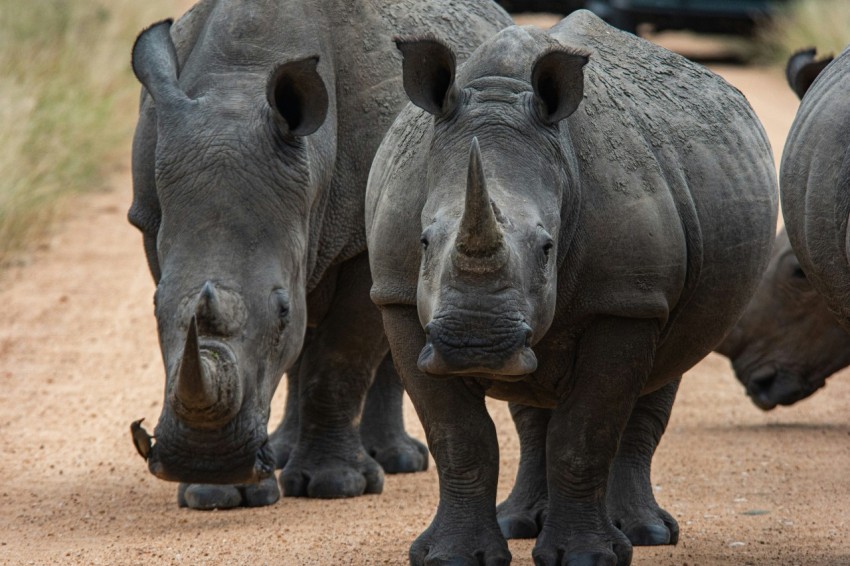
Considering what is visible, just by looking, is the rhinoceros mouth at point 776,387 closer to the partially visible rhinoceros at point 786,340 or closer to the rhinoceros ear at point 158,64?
the partially visible rhinoceros at point 786,340

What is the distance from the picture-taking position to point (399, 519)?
7023mm

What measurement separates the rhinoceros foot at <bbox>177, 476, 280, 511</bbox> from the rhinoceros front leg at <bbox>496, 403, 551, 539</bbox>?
1263 mm

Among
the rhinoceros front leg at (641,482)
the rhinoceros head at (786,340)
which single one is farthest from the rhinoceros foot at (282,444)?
the rhinoceros head at (786,340)

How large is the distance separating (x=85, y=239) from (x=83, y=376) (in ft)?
13.6

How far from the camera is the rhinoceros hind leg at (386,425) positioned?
8328 mm

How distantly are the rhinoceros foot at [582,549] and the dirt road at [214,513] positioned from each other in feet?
1.32

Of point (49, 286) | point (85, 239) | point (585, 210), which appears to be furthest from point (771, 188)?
point (85, 239)

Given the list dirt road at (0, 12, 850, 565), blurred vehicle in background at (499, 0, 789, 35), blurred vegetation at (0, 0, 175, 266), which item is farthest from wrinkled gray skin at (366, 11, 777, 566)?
blurred vehicle in background at (499, 0, 789, 35)

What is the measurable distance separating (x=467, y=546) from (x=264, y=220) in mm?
1702

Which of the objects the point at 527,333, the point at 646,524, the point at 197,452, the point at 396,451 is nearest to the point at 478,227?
the point at 527,333

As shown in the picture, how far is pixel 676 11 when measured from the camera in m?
24.8

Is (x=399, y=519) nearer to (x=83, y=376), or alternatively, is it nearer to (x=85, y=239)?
(x=83, y=376)

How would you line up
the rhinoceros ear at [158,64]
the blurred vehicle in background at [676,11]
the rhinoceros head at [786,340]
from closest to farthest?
the rhinoceros ear at [158,64] < the rhinoceros head at [786,340] < the blurred vehicle in background at [676,11]

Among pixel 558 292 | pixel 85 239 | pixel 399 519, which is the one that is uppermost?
pixel 558 292
